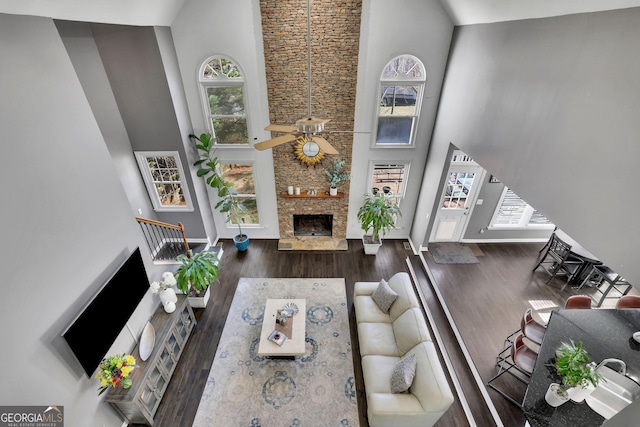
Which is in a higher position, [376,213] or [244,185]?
[244,185]

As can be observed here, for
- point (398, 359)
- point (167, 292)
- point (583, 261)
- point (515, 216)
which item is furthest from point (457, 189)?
point (167, 292)

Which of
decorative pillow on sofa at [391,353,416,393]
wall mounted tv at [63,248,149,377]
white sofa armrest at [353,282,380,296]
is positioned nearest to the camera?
wall mounted tv at [63,248,149,377]

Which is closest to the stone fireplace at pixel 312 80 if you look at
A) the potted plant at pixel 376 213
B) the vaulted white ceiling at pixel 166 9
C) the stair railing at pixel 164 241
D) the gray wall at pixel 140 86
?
the potted plant at pixel 376 213

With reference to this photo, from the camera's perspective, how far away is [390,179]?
21.6 feet

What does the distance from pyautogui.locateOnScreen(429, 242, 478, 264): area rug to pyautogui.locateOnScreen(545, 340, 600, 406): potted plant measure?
3.85 m

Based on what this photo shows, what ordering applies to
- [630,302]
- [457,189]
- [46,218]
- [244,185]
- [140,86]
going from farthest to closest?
[244,185], [457,189], [140,86], [630,302], [46,218]

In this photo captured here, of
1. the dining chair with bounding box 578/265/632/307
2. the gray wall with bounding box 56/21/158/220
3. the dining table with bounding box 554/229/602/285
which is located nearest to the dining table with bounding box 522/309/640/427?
the dining chair with bounding box 578/265/632/307

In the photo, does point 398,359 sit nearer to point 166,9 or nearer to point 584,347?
point 584,347

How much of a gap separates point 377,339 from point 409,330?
53cm

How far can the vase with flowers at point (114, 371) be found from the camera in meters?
3.18

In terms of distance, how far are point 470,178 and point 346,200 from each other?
2764 mm

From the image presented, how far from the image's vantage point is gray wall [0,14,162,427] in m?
2.37

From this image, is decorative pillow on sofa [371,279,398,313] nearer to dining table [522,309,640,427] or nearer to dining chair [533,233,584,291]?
dining table [522,309,640,427]

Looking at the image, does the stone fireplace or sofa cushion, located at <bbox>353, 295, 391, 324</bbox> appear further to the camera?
the stone fireplace
